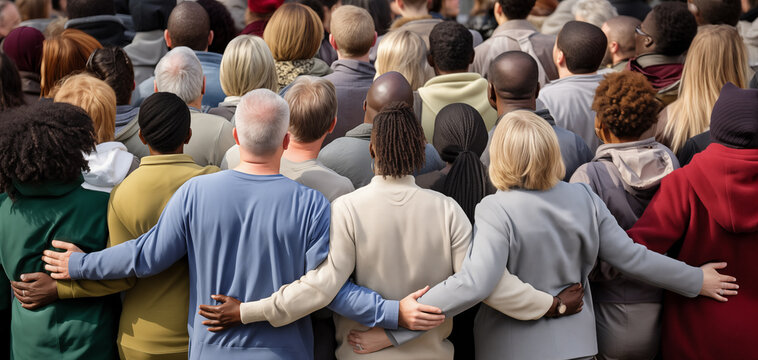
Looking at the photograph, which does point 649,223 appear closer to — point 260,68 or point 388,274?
point 388,274

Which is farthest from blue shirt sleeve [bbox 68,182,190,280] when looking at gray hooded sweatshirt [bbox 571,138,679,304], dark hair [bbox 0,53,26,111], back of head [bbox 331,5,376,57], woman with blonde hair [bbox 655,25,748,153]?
woman with blonde hair [bbox 655,25,748,153]

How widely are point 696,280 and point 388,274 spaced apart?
1442 millimetres

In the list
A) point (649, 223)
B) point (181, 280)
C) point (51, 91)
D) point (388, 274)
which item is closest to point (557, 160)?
point (649, 223)

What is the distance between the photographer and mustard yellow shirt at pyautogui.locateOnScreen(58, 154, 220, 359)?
340 cm

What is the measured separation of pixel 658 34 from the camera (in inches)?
199

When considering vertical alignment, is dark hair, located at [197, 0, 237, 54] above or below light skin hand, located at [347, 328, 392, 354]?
above

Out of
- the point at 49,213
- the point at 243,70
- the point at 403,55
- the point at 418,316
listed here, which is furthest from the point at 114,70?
the point at 418,316

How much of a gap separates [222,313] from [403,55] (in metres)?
2.36

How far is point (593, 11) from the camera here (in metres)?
6.23

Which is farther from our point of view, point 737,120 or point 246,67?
point 246,67

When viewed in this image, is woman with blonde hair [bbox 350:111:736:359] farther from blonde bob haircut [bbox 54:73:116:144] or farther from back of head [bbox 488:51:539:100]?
blonde bob haircut [bbox 54:73:116:144]

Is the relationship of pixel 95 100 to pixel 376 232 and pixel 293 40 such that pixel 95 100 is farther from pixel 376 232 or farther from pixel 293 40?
pixel 376 232

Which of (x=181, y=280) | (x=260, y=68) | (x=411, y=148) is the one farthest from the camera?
(x=260, y=68)

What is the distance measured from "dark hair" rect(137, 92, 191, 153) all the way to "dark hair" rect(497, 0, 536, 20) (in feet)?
10.8
